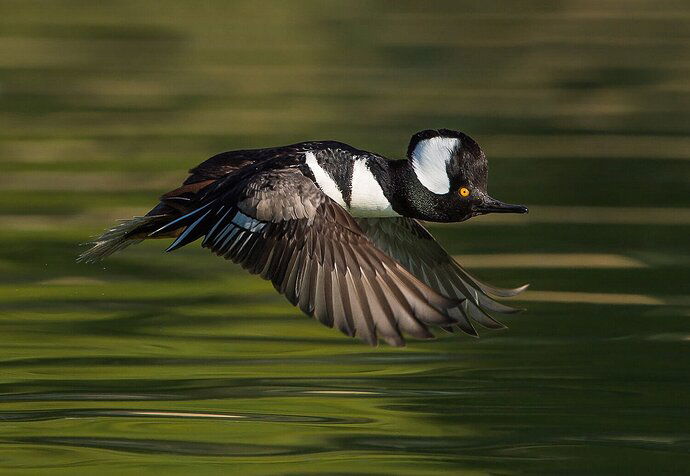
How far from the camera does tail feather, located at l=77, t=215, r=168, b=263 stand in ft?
32.5

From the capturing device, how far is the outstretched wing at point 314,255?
8312 mm

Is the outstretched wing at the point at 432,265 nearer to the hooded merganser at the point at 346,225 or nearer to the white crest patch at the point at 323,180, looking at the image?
the hooded merganser at the point at 346,225

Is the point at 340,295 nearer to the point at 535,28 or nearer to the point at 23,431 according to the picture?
the point at 23,431

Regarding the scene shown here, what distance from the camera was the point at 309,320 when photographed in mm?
11727

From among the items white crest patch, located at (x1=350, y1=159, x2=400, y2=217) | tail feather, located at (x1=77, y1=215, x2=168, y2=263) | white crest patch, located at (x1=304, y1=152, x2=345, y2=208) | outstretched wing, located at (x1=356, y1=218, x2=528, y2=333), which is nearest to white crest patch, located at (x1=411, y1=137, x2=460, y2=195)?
white crest patch, located at (x1=350, y1=159, x2=400, y2=217)

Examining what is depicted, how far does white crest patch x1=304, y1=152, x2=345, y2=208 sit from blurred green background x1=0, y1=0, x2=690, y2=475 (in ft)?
3.79

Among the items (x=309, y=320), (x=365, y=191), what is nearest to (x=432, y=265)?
(x=365, y=191)

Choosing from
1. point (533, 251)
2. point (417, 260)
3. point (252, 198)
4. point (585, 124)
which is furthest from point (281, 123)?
point (252, 198)

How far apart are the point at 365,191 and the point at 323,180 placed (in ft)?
1.11

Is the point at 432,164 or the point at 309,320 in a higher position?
the point at 432,164

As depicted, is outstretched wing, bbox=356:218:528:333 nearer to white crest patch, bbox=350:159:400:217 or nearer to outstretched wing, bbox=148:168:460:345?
white crest patch, bbox=350:159:400:217

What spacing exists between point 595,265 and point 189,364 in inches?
161

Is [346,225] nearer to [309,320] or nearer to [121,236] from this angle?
[121,236]

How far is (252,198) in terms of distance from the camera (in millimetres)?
9086
